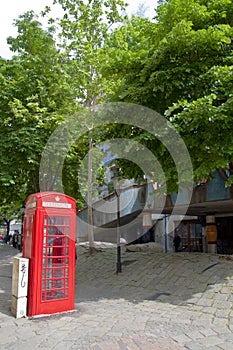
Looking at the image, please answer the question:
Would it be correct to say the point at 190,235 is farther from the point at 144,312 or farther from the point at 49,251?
the point at 49,251

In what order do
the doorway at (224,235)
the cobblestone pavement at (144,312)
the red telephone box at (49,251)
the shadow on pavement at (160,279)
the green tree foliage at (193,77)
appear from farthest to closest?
1. the doorway at (224,235)
2. the shadow on pavement at (160,279)
3. the green tree foliage at (193,77)
4. the red telephone box at (49,251)
5. the cobblestone pavement at (144,312)

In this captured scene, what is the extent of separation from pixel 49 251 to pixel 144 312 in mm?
2534

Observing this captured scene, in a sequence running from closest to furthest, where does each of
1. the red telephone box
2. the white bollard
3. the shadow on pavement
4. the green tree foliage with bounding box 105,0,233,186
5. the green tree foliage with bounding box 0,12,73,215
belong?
the white bollard → the red telephone box → the green tree foliage with bounding box 105,0,233,186 → the shadow on pavement → the green tree foliage with bounding box 0,12,73,215

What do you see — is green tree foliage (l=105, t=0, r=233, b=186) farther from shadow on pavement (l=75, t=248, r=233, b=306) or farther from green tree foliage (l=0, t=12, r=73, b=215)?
green tree foliage (l=0, t=12, r=73, b=215)

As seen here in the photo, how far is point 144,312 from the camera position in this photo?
6941 mm

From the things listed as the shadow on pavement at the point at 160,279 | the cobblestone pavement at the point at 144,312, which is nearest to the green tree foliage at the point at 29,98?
the cobblestone pavement at the point at 144,312

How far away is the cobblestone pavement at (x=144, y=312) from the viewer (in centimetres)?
511

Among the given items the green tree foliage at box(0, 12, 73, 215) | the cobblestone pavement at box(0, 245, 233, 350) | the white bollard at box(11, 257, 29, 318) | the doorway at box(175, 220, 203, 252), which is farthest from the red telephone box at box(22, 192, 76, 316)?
the doorway at box(175, 220, 203, 252)

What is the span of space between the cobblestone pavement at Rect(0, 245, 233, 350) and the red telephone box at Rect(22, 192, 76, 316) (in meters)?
0.35

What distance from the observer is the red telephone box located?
6520 millimetres

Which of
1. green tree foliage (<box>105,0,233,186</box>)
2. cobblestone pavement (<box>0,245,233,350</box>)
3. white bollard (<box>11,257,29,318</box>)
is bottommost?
cobblestone pavement (<box>0,245,233,350</box>)

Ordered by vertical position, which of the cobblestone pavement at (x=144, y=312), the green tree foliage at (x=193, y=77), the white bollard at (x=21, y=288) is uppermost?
the green tree foliage at (x=193, y=77)

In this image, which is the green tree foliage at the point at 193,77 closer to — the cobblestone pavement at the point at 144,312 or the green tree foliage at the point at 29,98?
the cobblestone pavement at the point at 144,312

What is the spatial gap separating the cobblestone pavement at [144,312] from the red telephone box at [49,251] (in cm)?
35
